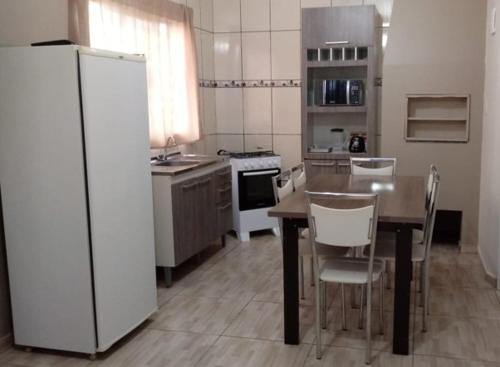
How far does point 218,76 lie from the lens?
6.15 m

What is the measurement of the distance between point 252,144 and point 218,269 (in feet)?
6.28

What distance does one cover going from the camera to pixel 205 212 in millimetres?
4719

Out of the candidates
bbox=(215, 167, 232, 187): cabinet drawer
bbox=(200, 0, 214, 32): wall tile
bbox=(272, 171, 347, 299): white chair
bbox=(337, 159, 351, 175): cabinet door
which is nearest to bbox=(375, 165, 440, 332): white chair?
bbox=(272, 171, 347, 299): white chair

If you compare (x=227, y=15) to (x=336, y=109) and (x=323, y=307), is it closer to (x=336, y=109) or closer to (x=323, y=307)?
(x=336, y=109)

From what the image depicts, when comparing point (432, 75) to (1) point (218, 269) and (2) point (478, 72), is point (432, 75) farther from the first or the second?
(1) point (218, 269)

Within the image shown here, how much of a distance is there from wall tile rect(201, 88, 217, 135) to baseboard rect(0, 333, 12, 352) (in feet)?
10.3

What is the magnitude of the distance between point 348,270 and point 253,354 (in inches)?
27.7

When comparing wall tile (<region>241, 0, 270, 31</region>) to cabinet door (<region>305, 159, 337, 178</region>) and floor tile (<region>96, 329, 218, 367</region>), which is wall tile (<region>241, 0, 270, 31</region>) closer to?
cabinet door (<region>305, 159, 337, 178</region>)

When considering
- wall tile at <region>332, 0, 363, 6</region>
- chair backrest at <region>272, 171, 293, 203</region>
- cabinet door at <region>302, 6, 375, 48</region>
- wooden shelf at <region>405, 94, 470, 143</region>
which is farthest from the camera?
wall tile at <region>332, 0, 363, 6</region>

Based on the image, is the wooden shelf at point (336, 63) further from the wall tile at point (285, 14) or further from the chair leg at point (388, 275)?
the chair leg at point (388, 275)

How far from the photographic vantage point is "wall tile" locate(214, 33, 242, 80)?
6062 millimetres

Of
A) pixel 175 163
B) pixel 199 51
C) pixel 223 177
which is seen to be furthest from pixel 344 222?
pixel 199 51

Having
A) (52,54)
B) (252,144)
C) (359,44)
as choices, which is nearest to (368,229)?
(52,54)

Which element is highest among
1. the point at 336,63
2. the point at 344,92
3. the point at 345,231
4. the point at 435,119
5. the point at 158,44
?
the point at 158,44
